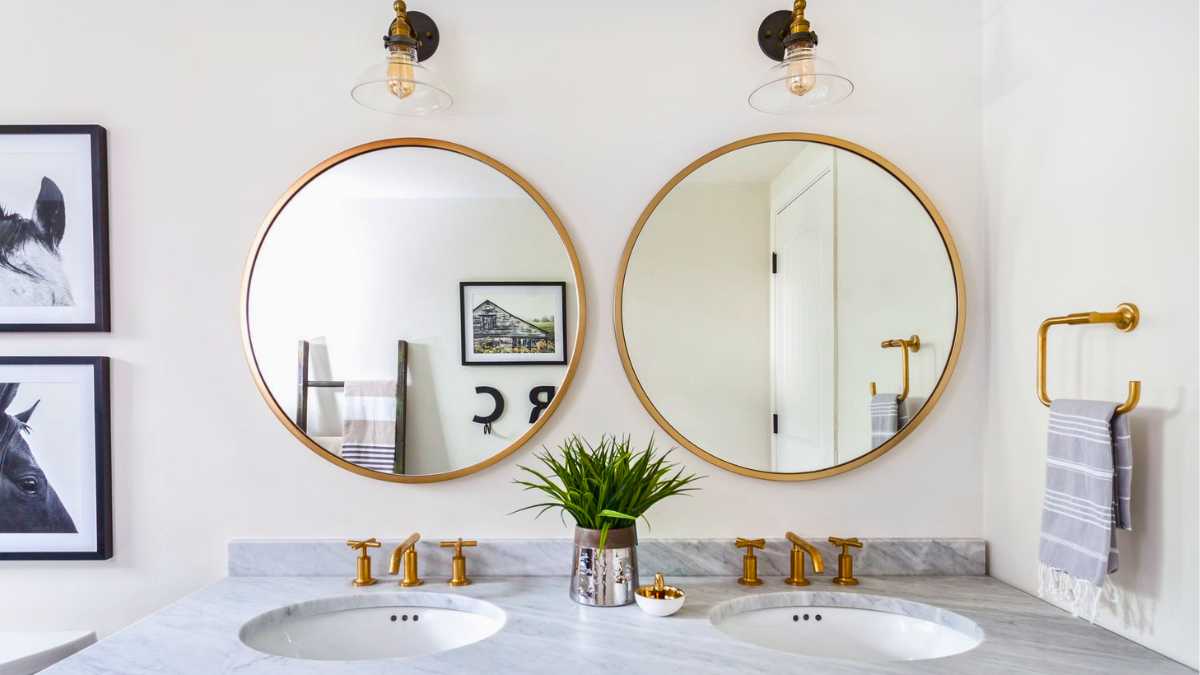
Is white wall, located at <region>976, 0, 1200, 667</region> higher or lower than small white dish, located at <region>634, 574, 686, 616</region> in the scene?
higher

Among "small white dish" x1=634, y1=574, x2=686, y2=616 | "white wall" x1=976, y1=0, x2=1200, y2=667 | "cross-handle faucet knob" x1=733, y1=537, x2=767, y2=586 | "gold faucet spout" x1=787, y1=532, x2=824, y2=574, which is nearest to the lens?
"white wall" x1=976, y1=0, x2=1200, y2=667

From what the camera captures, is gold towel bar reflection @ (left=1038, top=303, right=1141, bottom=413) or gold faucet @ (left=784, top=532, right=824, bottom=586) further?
gold faucet @ (left=784, top=532, right=824, bottom=586)

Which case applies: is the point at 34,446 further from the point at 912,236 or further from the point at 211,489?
the point at 912,236

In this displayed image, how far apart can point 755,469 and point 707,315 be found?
0.36m

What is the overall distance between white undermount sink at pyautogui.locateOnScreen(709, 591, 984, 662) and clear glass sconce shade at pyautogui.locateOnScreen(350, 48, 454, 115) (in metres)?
1.20

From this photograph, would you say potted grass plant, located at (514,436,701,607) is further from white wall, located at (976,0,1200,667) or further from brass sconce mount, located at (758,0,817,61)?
brass sconce mount, located at (758,0,817,61)

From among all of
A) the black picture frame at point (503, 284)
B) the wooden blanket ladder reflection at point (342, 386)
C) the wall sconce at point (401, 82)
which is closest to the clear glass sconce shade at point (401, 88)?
the wall sconce at point (401, 82)

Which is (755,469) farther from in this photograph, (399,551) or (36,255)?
(36,255)

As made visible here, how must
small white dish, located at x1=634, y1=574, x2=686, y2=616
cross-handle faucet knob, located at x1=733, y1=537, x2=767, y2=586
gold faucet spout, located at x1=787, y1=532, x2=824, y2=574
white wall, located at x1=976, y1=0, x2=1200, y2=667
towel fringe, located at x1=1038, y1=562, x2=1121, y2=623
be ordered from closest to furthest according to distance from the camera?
1. white wall, located at x1=976, y1=0, x2=1200, y2=667
2. towel fringe, located at x1=1038, y1=562, x2=1121, y2=623
3. small white dish, located at x1=634, y1=574, x2=686, y2=616
4. gold faucet spout, located at x1=787, y1=532, x2=824, y2=574
5. cross-handle faucet knob, located at x1=733, y1=537, x2=767, y2=586

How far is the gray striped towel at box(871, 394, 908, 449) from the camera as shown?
1.69m

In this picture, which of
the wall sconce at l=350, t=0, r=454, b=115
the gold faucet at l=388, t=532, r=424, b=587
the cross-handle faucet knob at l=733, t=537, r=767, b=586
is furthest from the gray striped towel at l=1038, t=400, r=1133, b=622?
the wall sconce at l=350, t=0, r=454, b=115

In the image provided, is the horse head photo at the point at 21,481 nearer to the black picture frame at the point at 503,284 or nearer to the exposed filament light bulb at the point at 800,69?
the black picture frame at the point at 503,284

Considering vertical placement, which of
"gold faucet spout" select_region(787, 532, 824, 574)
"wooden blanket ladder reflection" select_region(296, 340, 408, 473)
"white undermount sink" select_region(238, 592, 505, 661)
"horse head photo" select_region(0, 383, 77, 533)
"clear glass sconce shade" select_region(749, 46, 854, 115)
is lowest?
"white undermount sink" select_region(238, 592, 505, 661)

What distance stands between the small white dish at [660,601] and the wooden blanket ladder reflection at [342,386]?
24.4 inches
